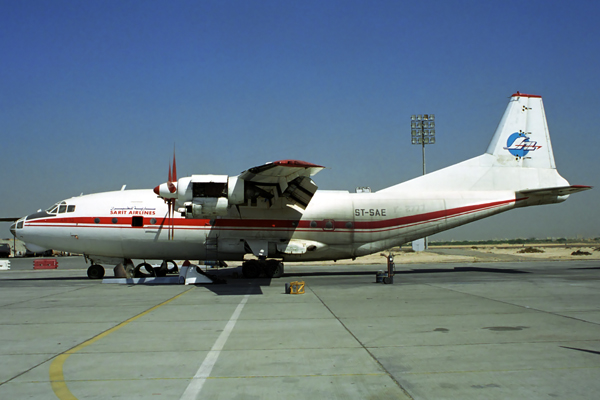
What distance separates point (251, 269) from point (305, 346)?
13.9 meters

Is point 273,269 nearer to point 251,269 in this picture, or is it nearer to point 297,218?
point 251,269

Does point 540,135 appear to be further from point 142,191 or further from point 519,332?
point 142,191

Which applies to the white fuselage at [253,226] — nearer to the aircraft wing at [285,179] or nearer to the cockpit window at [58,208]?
the cockpit window at [58,208]

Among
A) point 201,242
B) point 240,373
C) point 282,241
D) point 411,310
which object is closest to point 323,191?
point 282,241

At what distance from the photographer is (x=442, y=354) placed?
7117 mm

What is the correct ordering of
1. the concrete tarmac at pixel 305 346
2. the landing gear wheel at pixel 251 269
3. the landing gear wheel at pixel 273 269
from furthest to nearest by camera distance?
the landing gear wheel at pixel 273 269 → the landing gear wheel at pixel 251 269 → the concrete tarmac at pixel 305 346

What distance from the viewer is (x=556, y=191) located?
69.8 feet

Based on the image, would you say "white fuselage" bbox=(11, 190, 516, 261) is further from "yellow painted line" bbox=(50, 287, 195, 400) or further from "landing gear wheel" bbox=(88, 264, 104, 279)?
"yellow painted line" bbox=(50, 287, 195, 400)

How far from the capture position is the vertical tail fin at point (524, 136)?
896 inches

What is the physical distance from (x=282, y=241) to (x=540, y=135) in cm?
1450

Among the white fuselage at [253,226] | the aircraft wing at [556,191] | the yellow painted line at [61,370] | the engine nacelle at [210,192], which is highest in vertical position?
the aircraft wing at [556,191]

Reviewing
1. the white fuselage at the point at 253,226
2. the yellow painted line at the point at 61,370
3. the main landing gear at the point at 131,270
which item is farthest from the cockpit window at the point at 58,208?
the yellow painted line at the point at 61,370

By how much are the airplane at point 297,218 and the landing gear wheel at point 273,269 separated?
0.16 ft

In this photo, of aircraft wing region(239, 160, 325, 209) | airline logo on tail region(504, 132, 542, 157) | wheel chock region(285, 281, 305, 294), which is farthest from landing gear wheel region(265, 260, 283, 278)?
airline logo on tail region(504, 132, 542, 157)
